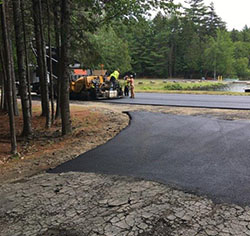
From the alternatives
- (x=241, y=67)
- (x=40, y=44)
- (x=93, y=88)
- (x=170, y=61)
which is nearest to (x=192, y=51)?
(x=170, y=61)

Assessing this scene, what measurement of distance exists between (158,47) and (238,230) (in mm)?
67283

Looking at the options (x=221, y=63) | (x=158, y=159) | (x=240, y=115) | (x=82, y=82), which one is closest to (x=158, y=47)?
(x=221, y=63)

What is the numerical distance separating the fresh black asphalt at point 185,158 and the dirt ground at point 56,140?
51 cm

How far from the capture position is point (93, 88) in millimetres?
18547

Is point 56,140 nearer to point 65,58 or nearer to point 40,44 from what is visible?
point 65,58

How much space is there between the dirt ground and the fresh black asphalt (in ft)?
1.69

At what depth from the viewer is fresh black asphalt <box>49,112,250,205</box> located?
4.45 m

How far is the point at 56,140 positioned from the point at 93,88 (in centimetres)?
1026

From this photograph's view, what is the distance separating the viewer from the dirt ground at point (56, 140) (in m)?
6.11

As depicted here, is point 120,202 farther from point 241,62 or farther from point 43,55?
point 241,62

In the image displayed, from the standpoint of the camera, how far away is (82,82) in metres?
18.8

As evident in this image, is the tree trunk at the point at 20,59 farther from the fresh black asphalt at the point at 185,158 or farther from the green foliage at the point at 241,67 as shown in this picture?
the green foliage at the point at 241,67

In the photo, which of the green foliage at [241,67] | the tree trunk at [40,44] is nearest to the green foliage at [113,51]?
the tree trunk at [40,44]

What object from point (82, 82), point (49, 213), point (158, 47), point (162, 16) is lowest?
point (49, 213)
